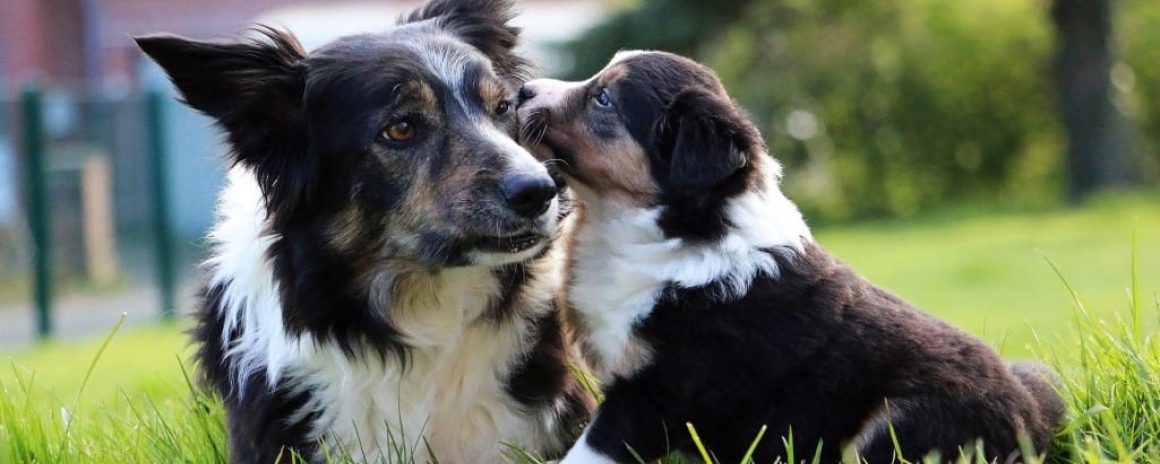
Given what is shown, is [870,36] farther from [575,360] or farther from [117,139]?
[575,360]

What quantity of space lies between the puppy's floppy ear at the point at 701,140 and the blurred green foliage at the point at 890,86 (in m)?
13.7

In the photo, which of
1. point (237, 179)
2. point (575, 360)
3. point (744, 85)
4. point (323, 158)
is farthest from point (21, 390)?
point (744, 85)

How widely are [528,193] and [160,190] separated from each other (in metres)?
9.11

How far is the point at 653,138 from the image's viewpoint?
3.98m

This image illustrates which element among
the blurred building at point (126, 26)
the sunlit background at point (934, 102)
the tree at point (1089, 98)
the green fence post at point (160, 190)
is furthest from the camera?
the blurred building at point (126, 26)

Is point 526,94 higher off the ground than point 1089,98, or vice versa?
point 526,94

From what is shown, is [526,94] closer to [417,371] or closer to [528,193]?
[528,193]

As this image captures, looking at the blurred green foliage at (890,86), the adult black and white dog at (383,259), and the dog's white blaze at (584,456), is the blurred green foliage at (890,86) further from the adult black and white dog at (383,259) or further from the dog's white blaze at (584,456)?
the dog's white blaze at (584,456)

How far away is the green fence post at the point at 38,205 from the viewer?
10719mm

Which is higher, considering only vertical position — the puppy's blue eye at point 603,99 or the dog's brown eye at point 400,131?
the puppy's blue eye at point 603,99

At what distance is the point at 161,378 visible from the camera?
18.1 feet

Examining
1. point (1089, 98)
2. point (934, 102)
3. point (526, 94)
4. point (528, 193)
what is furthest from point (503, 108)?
point (934, 102)

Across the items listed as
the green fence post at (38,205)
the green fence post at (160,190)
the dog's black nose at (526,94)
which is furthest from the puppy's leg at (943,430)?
the green fence post at (160,190)

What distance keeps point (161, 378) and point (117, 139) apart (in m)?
7.05
